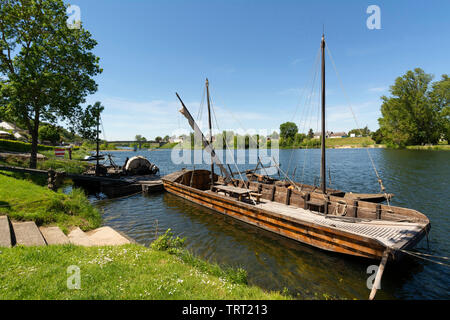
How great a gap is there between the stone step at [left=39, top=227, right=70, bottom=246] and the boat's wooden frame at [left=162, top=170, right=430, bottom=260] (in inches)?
351

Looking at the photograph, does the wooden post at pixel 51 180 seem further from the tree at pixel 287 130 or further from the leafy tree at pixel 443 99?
the tree at pixel 287 130

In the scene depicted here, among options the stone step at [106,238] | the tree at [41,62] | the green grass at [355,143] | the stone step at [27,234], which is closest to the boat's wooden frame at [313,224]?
the stone step at [106,238]

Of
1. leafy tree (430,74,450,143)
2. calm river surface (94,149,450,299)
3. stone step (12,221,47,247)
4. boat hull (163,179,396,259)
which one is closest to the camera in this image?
stone step (12,221,47,247)

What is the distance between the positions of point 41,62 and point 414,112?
96.3 metres

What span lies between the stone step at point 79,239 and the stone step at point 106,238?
0.59 feet

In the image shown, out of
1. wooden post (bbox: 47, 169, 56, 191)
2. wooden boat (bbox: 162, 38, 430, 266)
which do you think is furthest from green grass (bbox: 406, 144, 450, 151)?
wooden post (bbox: 47, 169, 56, 191)

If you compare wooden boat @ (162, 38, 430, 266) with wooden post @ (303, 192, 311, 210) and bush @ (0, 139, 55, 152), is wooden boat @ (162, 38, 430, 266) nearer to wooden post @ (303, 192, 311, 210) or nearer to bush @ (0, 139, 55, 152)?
wooden post @ (303, 192, 311, 210)

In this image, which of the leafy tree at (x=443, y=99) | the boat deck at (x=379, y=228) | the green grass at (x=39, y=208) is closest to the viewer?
the boat deck at (x=379, y=228)

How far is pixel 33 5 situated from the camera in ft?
59.2

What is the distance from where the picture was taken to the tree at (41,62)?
57.9 feet

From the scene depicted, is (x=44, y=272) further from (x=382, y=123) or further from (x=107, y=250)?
(x=382, y=123)

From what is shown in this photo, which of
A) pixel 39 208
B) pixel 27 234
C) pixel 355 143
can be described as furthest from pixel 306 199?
pixel 355 143

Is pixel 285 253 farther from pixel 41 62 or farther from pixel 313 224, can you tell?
pixel 41 62

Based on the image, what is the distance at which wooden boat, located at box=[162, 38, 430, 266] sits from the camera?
26.5 feet
